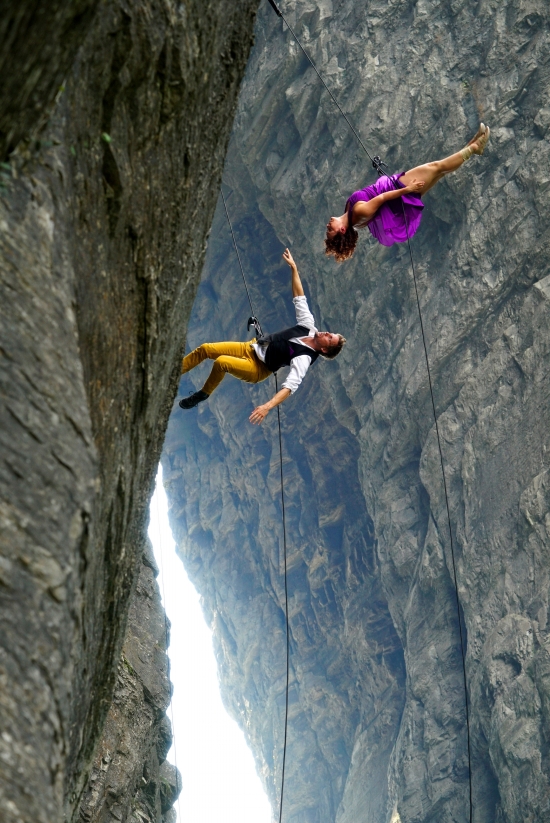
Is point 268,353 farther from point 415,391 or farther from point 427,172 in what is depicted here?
point 415,391

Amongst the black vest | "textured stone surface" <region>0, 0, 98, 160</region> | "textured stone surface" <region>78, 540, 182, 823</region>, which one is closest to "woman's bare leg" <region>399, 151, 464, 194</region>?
the black vest

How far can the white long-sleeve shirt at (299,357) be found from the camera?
7.26 meters

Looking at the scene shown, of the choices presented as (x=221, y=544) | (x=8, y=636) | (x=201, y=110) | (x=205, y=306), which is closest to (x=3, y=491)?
(x=8, y=636)

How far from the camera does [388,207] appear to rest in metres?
8.20

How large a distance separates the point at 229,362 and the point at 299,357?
0.73m

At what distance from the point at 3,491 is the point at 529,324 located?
54.0ft

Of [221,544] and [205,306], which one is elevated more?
[205,306]

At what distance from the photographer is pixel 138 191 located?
3609 mm

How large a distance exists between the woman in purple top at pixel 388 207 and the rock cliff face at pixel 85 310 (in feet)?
10.6

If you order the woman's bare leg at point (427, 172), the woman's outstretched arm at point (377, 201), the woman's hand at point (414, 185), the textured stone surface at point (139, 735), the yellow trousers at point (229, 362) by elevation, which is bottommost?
the textured stone surface at point (139, 735)

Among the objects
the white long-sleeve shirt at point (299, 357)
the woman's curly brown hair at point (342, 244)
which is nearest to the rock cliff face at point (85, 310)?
the white long-sleeve shirt at point (299, 357)

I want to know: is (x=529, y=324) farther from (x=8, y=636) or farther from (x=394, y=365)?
(x=8, y=636)

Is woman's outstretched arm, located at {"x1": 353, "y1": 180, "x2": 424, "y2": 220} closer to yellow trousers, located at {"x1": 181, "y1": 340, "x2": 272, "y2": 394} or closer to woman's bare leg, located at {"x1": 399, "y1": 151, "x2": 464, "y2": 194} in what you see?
woman's bare leg, located at {"x1": 399, "y1": 151, "x2": 464, "y2": 194}

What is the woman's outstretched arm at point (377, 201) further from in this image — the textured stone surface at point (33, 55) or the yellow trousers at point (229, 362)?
the textured stone surface at point (33, 55)
